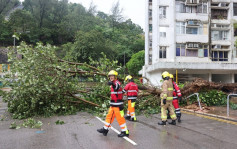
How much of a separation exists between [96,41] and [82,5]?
111ft

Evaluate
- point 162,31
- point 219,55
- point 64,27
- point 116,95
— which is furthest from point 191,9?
point 64,27

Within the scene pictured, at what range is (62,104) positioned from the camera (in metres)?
10.1

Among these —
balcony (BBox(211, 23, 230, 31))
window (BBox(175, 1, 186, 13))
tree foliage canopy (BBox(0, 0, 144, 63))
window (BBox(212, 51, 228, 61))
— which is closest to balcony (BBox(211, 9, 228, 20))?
balcony (BBox(211, 23, 230, 31))

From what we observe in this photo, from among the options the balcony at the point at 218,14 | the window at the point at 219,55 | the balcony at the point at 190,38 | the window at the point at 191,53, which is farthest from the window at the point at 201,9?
the window at the point at 219,55

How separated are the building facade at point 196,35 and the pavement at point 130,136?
18769mm

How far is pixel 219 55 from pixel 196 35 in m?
4.39

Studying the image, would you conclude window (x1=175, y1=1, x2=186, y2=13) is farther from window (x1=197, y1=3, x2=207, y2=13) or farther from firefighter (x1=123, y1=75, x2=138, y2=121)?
firefighter (x1=123, y1=75, x2=138, y2=121)

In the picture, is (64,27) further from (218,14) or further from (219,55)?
(219,55)

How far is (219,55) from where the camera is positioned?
28297 mm

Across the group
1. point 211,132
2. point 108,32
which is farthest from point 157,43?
point 108,32

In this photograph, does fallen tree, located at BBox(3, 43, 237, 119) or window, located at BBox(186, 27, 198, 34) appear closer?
fallen tree, located at BBox(3, 43, 237, 119)

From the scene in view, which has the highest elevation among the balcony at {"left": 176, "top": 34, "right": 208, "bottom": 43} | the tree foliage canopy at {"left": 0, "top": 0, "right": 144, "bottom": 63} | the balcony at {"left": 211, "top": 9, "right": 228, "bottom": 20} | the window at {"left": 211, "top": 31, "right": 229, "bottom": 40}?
the tree foliage canopy at {"left": 0, "top": 0, "right": 144, "bottom": 63}

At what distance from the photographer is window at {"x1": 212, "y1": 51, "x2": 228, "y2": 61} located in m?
28.1

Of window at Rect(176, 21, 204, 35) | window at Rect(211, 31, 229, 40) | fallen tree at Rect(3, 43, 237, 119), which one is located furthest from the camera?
window at Rect(211, 31, 229, 40)
